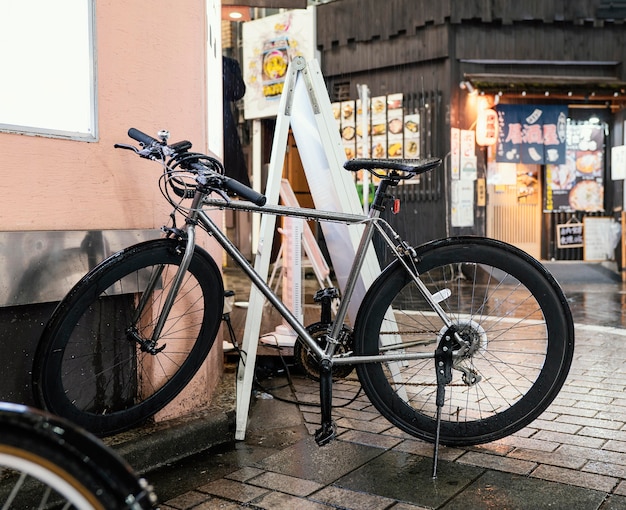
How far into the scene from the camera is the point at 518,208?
15.2m

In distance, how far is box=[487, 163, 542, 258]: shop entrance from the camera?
1506cm

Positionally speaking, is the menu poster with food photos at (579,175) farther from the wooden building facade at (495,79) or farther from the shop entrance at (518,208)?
the shop entrance at (518,208)

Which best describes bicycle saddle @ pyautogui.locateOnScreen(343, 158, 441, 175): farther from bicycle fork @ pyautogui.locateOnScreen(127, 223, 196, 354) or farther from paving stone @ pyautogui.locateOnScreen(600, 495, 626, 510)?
paving stone @ pyautogui.locateOnScreen(600, 495, 626, 510)

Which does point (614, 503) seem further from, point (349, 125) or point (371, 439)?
point (349, 125)

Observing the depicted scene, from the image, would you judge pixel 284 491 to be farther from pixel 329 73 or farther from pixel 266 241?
pixel 329 73

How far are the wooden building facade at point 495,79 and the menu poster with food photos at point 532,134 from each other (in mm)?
187

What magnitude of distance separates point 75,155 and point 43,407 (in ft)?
3.99

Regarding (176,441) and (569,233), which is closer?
(176,441)

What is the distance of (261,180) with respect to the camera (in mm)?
18016

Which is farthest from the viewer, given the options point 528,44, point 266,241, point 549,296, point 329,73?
point 329,73

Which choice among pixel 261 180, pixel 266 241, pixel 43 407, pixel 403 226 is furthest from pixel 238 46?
pixel 43 407

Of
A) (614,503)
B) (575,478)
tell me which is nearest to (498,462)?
(575,478)

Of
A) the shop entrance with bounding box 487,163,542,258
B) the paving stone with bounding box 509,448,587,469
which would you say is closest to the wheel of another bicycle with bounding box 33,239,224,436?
the paving stone with bounding box 509,448,587,469

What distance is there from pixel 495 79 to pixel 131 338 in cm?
1260
